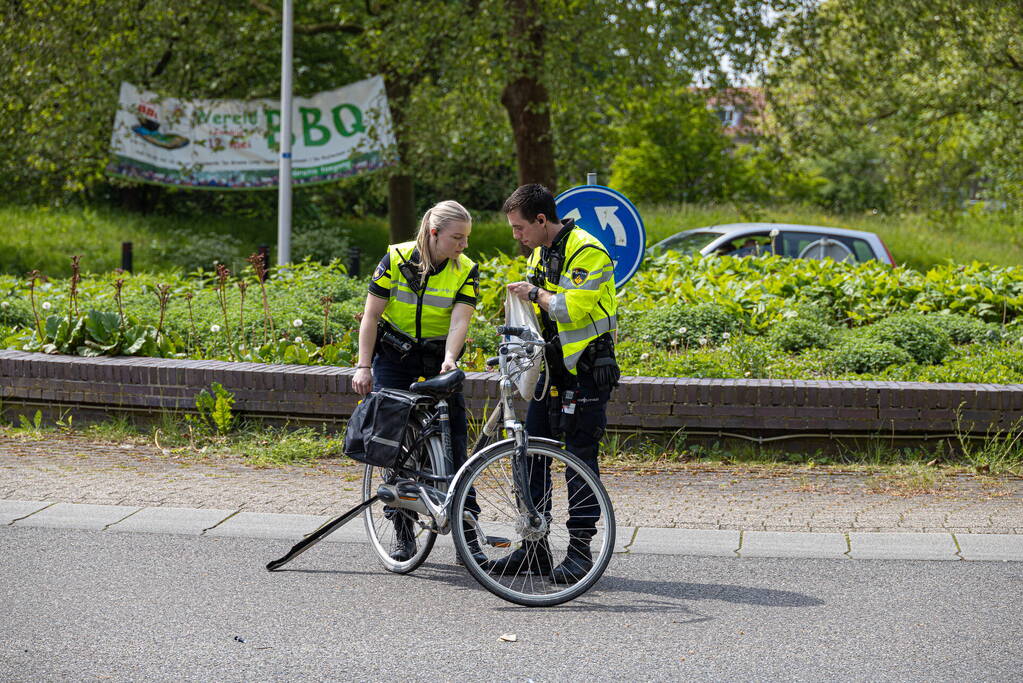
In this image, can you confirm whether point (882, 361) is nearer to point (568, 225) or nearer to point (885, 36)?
point (568, 225)

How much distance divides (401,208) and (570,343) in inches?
701

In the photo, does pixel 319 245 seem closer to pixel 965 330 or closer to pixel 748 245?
pixel 748 245

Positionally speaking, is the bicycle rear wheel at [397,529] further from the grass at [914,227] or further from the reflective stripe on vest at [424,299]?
the grass at [914,227]

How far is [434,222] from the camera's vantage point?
17.6 feet

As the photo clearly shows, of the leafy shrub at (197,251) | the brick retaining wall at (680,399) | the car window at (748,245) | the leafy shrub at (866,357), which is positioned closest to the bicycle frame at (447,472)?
the brick retaining wall at (680,399)

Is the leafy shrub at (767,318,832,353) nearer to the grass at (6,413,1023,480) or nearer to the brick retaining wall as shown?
the brick retaining wall

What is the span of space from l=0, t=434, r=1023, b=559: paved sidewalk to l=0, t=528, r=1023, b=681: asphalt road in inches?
10.1

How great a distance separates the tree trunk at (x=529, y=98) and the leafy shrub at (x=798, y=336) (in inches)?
296

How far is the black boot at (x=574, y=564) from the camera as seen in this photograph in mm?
5191

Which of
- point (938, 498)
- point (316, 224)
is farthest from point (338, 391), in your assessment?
point (316, 224)

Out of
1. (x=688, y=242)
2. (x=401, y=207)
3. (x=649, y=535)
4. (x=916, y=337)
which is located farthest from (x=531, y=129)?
(x=649, y=535)

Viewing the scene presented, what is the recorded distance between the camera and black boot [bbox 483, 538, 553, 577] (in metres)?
5.20

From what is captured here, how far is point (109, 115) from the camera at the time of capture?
1908 cm

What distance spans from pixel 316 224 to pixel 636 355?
16.1m
